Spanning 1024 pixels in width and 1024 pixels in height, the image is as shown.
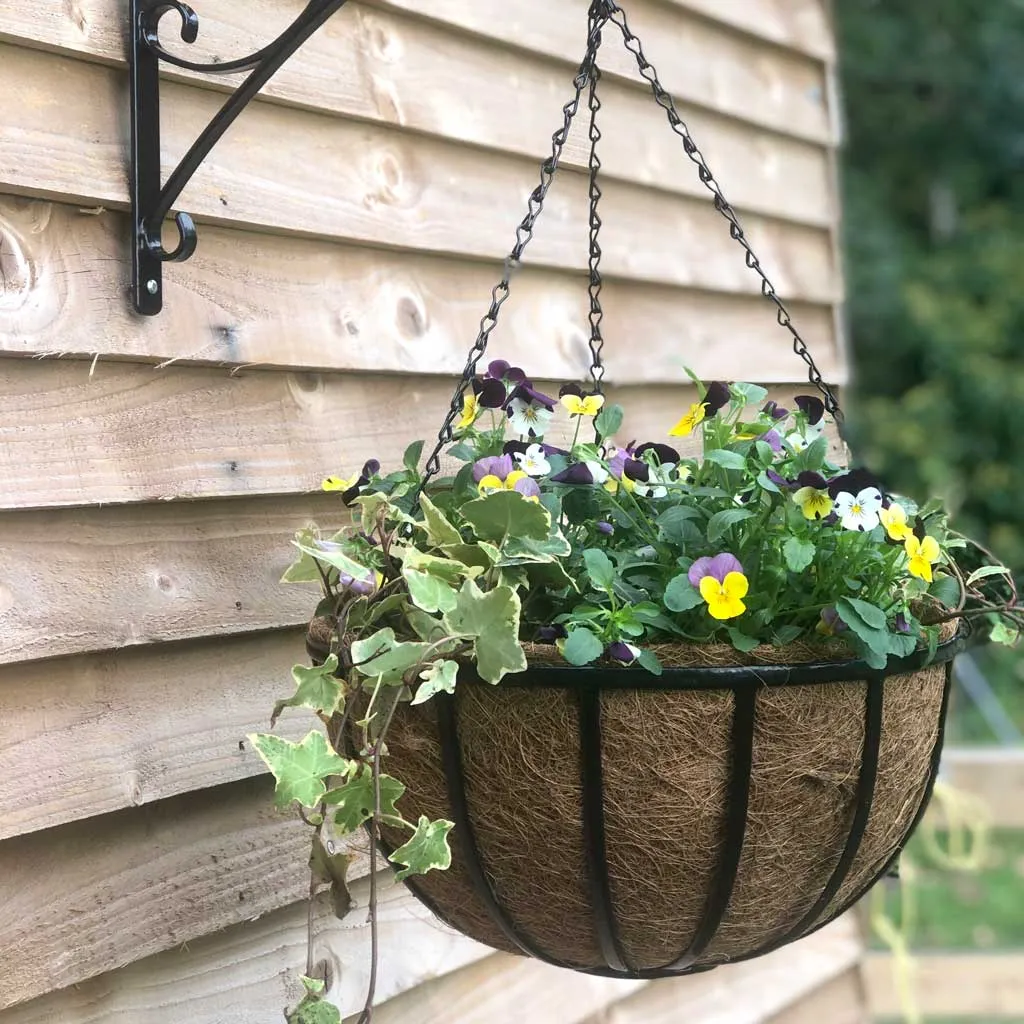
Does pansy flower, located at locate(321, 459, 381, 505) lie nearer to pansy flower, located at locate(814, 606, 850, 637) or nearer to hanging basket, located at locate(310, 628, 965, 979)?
hanging basket, located at locate(310, 628, 965, 979)

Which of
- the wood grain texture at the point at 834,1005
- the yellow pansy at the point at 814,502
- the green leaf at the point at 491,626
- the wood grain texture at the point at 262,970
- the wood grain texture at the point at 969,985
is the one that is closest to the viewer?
the green leaf at the point at 491,626

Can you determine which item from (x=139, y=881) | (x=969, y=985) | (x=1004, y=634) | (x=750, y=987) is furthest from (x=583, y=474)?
(x=969, y=985)

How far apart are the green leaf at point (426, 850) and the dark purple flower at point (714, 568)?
0.23m

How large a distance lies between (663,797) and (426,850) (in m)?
0.17

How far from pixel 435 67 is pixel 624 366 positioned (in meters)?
0.50

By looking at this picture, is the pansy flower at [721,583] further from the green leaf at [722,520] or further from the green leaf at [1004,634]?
the green leaf at [1004,634]

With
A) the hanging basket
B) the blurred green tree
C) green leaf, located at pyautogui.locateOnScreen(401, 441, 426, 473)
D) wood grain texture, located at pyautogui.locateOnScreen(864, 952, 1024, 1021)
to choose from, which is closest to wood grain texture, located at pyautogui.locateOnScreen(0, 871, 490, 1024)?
the hanging basket

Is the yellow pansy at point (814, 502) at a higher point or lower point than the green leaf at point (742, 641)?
higher

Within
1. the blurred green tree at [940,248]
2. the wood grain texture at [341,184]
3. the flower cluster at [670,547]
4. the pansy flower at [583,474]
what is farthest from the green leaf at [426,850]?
the blurred green tree at [940,248]

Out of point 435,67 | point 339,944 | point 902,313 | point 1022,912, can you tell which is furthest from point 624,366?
point 902,313

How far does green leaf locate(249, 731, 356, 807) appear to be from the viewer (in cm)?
82

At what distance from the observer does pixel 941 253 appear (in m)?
8.90

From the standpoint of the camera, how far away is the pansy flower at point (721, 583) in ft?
2.75

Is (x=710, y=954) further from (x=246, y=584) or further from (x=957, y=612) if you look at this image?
(x=246, y=584)
